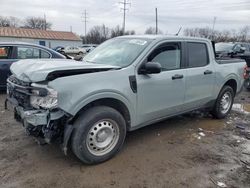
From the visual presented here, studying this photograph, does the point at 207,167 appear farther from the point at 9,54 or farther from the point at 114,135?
the point at 9,54

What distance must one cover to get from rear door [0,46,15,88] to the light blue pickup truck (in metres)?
3.82

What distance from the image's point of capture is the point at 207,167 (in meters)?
3.66

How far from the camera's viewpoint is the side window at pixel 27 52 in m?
7.78

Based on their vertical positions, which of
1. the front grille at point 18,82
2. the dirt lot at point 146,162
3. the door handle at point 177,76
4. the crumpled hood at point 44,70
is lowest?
the dirt lot at point 146,162

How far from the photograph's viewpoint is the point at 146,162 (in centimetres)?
373

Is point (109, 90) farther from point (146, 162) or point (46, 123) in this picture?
point (146, 162)

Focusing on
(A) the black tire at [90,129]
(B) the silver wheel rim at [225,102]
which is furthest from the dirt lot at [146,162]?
(B) the silver wheel rim at [225,102]

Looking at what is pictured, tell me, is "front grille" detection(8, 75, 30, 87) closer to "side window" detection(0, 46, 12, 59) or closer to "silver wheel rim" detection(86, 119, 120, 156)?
"silver wheel rim" detection(86, 119, 120, 156)

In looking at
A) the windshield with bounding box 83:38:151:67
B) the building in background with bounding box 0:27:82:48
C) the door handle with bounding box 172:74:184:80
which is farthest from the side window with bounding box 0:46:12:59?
the building in background with bounding box 0:27:82:48

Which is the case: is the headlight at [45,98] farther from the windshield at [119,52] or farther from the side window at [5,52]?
the side window at [5,52]

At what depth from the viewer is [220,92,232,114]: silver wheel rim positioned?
589 centimetres

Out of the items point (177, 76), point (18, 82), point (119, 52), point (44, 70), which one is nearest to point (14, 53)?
point (18, 82)

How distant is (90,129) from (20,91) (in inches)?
43.9

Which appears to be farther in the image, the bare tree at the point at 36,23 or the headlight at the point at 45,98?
the bare tree at the point at 36,23
